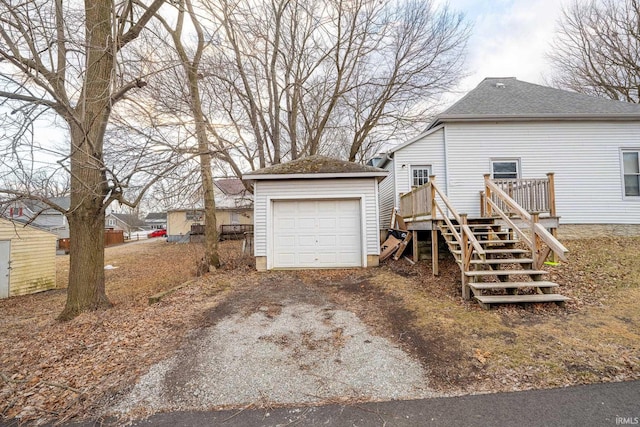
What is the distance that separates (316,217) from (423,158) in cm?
462

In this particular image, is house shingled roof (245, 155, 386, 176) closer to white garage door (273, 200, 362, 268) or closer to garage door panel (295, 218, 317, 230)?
white garage door (273, 200, 362, 268)

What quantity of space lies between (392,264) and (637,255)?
19.3ft

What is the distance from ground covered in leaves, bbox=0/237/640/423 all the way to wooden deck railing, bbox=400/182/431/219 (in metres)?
1.61

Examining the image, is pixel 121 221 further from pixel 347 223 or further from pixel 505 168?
pixel 505 168

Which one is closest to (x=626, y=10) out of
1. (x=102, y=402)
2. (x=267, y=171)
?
(x=267, y=171)

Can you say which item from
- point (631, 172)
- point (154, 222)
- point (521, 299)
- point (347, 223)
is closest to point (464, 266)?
point (521, 299)

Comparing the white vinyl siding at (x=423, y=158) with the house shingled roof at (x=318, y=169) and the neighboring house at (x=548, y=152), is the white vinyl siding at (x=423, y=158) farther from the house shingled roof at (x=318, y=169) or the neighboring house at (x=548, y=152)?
the house shingled roof at (x=318, y=169)

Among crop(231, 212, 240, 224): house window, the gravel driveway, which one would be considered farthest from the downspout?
crop(231, 212, 240, 224): house window

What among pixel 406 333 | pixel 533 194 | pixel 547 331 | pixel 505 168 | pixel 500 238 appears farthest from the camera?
pixel 505 168

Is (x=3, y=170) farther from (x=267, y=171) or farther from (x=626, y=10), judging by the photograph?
(x=626, y=10)

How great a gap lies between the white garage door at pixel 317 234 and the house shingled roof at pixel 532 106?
4.95 m

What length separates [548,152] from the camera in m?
10.2

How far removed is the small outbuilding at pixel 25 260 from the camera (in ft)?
36.7

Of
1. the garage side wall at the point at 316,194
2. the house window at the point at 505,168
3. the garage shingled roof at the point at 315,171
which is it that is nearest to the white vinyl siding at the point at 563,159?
the house window at the point at 505,168
